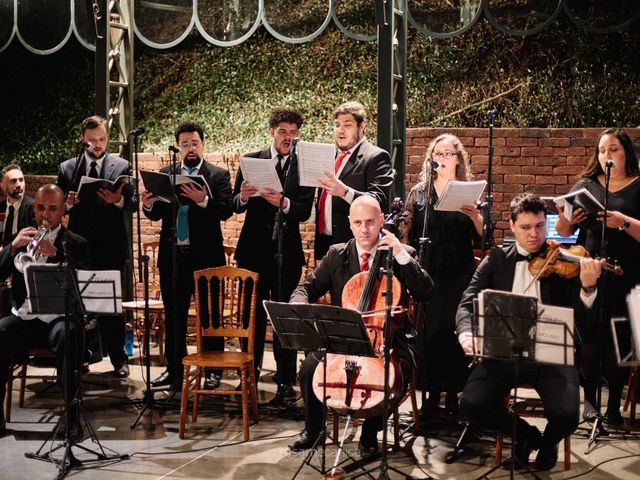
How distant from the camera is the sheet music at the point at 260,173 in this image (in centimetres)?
540

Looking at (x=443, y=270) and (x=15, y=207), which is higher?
(x=15, y=207)

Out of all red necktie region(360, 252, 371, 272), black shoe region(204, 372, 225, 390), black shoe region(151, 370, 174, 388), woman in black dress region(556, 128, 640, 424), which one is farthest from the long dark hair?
black shoe region(151, 370, 174, 388)

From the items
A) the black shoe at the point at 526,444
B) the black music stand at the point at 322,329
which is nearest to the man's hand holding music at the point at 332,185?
the black music stand at the point at 322,329

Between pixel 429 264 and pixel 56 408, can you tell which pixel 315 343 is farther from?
pixel 56 408

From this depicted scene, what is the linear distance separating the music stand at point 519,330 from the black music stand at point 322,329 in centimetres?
53

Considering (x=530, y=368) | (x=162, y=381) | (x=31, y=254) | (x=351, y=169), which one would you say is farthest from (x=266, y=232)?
(x=530, y=368)

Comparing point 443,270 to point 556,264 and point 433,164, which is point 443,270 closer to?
point 433,164

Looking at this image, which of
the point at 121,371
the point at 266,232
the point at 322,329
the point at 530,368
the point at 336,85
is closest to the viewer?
the point at 322,329

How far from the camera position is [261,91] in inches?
362

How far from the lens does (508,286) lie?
4508 millimetres

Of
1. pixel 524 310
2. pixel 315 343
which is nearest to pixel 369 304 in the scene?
pixel 315 343

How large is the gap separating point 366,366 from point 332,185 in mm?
1361

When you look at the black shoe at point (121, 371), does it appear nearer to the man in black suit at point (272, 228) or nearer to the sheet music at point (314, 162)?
the man in black suit at point (272, 228)

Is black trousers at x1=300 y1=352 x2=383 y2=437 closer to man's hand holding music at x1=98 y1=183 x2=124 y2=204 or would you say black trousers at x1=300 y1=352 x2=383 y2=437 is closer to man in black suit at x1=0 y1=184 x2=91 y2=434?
man in black suit at x1=0 y1=184 x2=91 y2=434
